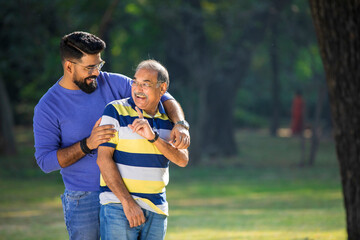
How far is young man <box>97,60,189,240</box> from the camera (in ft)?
12.1

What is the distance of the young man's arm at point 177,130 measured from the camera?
377cm

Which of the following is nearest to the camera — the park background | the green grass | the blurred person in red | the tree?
the tree

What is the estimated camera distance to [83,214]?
166 inches

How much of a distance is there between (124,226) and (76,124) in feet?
3.06

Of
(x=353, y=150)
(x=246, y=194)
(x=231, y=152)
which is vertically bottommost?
(x=231, y=152)

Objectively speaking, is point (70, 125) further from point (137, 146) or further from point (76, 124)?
point (137, 146)

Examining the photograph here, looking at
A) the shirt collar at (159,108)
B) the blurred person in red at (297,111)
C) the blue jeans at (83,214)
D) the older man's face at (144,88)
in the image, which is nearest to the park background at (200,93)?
the blurred person in red at (297,111)

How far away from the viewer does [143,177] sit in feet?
12.3

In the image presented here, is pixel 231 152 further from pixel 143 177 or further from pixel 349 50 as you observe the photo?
pixel 143 177

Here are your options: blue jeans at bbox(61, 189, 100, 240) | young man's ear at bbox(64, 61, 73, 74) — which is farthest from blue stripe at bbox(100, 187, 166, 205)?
young man's ear at bbox(64, 61, 73, 74)

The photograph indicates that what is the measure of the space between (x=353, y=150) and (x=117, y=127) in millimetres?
2768

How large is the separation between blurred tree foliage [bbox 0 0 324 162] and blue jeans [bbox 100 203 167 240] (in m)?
15.5

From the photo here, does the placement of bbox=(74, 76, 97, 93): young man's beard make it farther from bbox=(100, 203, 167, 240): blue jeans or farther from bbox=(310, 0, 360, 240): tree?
bbox=(310, 0, 360, 240): tree

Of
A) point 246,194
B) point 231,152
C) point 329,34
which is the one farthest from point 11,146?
point 329,34
